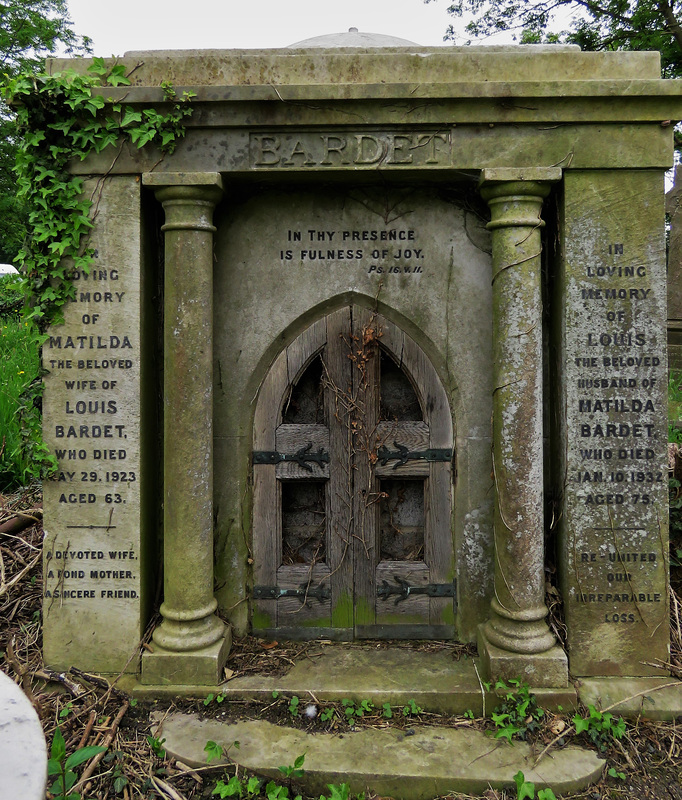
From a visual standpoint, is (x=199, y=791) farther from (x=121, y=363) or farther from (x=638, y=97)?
(x=638, y=97)

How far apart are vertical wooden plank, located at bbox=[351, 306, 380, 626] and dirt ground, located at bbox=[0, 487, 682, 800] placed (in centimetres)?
37

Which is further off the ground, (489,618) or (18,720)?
(18,720)

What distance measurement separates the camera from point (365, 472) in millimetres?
3473

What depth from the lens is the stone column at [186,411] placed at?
3.08 meters

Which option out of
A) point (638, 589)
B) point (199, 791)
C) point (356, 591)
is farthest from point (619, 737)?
point (199, 791)

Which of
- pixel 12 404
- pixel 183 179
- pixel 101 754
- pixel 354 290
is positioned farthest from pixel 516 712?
pixel 12 404

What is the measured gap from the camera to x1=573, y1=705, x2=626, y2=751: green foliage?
8.89 ft

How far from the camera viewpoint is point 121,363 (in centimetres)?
314

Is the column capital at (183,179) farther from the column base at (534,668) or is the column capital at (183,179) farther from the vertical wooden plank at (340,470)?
the column base at (534,668)

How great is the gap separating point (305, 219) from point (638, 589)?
277cm

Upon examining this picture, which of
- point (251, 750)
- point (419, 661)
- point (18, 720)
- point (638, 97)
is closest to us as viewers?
point (18, 720)

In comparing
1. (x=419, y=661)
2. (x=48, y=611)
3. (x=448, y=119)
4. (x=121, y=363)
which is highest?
(x=448, y=119)

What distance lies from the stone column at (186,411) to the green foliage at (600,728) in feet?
6.01

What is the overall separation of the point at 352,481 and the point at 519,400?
109 cm
